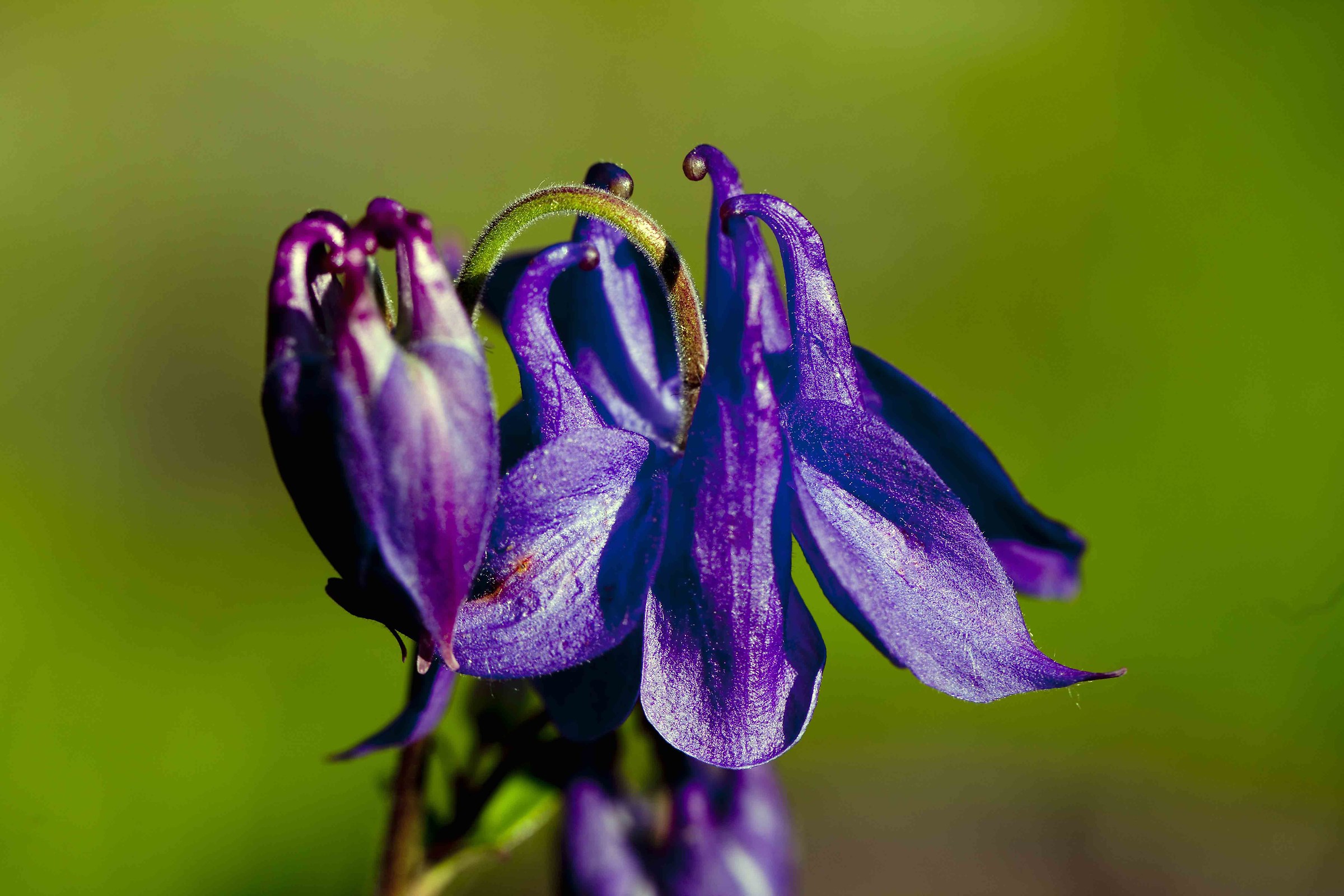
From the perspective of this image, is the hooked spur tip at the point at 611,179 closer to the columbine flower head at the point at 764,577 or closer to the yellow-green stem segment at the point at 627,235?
the yellow-green stem segment at the point at 627,235

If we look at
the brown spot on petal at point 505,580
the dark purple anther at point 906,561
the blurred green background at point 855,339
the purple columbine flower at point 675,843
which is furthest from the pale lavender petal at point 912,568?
the blurred green background at point 855,339

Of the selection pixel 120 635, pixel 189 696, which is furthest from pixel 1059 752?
pixel 120 635

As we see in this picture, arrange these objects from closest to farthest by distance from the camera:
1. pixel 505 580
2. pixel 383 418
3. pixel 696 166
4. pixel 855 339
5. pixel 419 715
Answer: pixel 383 418 → pixel 505 580 → pixel 419 715 → pixel 696 166 → pixel 855 339

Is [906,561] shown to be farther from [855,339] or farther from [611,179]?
[855,339]

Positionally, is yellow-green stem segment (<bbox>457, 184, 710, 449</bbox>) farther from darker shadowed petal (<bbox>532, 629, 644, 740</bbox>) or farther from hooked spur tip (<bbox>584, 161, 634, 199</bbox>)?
darker shadowed petal (<bbox>532, 629, 644, 740</bbox>)

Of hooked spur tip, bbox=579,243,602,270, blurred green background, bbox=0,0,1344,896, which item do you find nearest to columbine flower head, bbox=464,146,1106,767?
hooked spur tip, bbox=579,243,602,270


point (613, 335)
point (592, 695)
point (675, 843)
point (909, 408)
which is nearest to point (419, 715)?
point (592, 695)

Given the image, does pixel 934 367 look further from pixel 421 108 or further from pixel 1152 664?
pixel 421 108
